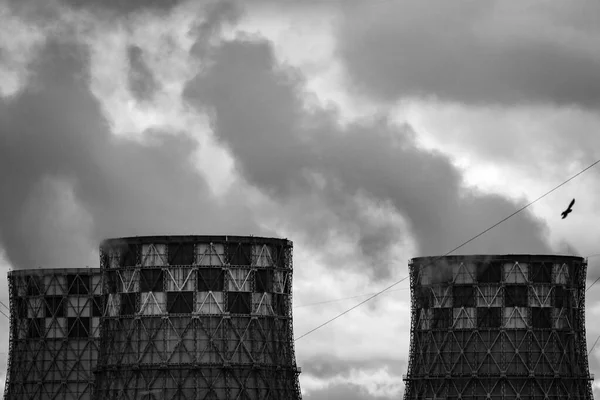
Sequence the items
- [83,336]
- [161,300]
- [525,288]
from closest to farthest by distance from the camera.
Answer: [161,300] → [525,288] → [83,336]

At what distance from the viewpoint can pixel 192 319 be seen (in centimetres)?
16225

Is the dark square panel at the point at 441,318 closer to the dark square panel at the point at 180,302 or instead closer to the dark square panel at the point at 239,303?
the dark square panel at the point at 239,303

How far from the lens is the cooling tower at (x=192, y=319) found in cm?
16238

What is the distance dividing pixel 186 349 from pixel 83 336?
32175 mm

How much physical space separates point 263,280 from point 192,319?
8030 millimetres

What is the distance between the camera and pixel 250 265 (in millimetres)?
163750

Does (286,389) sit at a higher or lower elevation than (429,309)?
lower

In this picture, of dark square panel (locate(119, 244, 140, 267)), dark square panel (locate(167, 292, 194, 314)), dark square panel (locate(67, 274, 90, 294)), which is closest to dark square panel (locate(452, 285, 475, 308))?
dark square panel (locate(167, 292, 194, 314))

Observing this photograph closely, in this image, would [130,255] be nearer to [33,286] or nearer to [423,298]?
[33,286]

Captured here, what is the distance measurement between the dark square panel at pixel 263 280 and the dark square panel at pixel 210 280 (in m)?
3.61

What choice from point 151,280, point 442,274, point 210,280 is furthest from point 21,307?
point 442,274

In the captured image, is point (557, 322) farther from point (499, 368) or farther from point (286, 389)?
point (286, 389)

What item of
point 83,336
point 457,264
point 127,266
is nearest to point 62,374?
point 83,336

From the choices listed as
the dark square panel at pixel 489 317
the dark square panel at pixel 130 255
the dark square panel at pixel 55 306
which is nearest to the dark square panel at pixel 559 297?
the dark square panel at pixel 489 317
